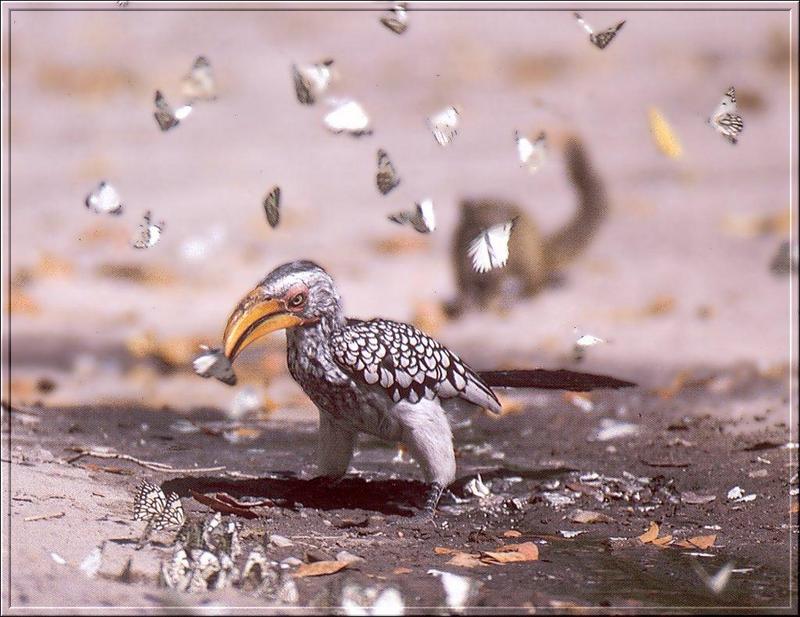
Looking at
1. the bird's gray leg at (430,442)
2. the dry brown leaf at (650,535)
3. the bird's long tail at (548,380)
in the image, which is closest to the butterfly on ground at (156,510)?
the bird's gray leg at (430,442)

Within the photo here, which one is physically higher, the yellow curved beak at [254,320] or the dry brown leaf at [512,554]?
the yellow curved beak at [254,320]

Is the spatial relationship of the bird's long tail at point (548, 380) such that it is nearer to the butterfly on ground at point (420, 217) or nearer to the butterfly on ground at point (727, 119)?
the butterfly on ground at point (420, 217)

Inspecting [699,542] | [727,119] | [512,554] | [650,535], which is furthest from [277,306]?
[727,119]

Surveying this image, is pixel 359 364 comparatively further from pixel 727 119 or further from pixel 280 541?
pixel 727 119

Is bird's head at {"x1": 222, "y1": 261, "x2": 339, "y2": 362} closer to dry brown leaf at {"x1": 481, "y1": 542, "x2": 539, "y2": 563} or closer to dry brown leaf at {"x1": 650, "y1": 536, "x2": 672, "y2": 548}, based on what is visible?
dry brown leaf at {"x1": 481, "y1": 542, "x2": 539, "y2": 563}

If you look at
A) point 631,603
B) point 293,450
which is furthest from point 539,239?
point 631,603

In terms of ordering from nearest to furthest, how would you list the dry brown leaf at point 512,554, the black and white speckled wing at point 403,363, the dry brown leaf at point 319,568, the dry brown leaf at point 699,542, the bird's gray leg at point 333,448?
the dry brown leaf at point 319,568 → the dry brown leaf at point 512,554 → the dry brown leaf at point 699,542 → the black and white speckled wing at point 403,363 → the bird's gray leg at point 333,448
